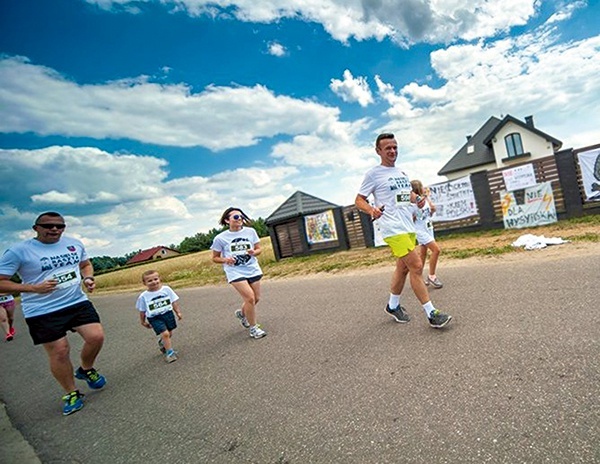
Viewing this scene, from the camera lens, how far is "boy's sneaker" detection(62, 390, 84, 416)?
135 inches

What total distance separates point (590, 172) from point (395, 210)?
9.40 metres

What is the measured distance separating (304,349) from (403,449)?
1961 millimetres

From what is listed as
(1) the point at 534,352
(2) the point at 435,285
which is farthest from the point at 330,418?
(2) the point at 435,285

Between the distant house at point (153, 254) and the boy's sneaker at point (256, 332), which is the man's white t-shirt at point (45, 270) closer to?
the boy's sneaker at point (256, 332)

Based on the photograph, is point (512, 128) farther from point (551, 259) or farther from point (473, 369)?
point (473, 369)

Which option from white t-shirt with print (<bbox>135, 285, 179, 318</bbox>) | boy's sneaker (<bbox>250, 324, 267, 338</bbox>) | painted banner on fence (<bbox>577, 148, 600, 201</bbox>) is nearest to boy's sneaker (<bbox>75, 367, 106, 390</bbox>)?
white t-shirt with print (<bbox>135, 285, 179, 318</bbox>)

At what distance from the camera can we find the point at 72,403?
3457 millimetres

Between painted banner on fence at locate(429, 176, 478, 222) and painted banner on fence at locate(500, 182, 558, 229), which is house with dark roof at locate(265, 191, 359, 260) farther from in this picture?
painted banner on fence at locate(500, 182, 558, 229)

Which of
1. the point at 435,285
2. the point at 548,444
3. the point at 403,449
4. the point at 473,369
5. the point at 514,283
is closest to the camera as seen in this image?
the point at 548,444

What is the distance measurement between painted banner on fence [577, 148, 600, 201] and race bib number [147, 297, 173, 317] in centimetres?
1146

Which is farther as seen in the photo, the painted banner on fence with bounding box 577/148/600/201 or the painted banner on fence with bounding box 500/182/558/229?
the painted banner on fence with bounding box 500/182/558/229

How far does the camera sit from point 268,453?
82.8 inches

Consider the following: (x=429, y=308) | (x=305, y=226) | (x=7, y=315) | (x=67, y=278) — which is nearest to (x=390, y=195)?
(x=429, y=308)

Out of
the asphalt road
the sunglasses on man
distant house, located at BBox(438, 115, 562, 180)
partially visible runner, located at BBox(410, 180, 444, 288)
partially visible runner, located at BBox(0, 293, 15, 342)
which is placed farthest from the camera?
distant house, located at BBox(438, 115, 562, 180)
